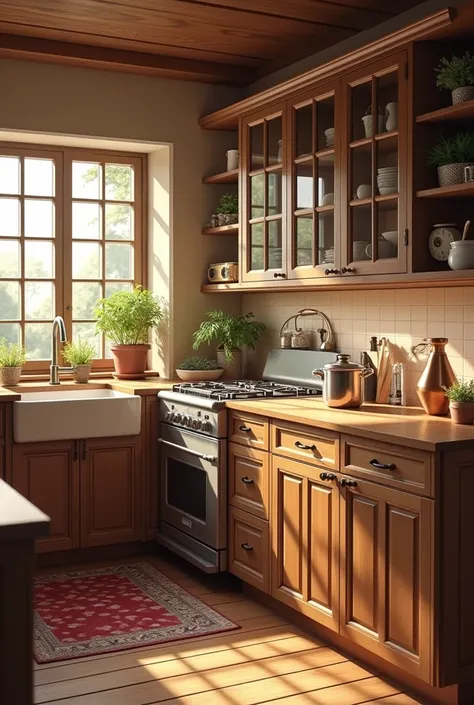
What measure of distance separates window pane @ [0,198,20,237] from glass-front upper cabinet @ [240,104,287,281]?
1.33m

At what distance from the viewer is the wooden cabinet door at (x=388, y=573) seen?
2.88 metres

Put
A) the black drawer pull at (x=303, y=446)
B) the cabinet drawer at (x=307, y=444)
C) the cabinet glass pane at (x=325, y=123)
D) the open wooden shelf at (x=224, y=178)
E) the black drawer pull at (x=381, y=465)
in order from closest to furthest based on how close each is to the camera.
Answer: the black drawer pull at (x=381, y=465) → the cabinet drawer at (x=307, y=444) → the black drawer pull at (x=303, y=446) → the cabinet glass pane at (x=325, y=123) → the open wooden shelf at (x=224, y=178)

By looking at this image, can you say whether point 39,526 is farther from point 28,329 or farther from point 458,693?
point 28,329

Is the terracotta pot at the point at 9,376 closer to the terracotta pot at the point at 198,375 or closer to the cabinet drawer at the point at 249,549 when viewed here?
the terracotta pot at the point at 198,375

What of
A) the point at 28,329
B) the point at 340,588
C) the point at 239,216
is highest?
the point at 239,216

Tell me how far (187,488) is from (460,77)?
91.9 inches

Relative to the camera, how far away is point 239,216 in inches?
188

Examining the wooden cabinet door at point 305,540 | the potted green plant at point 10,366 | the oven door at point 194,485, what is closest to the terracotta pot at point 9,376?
the potted green plant at point 10,366

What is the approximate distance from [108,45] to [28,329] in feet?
5.37

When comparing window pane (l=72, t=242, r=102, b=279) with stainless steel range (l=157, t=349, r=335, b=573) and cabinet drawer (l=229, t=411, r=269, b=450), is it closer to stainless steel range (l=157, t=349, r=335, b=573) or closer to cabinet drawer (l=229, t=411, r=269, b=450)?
stainless steel range (l=157, t=349, r=335, b=573)

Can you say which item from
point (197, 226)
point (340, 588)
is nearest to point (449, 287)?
point (340, 588)

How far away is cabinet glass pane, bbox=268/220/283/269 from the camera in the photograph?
14.3 ft

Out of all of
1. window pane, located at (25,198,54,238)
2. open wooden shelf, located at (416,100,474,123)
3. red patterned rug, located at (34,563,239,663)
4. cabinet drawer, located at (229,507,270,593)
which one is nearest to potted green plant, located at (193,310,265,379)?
window pane, located at (25,198,54,238)

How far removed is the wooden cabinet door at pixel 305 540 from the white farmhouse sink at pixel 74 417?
1.11 meters
